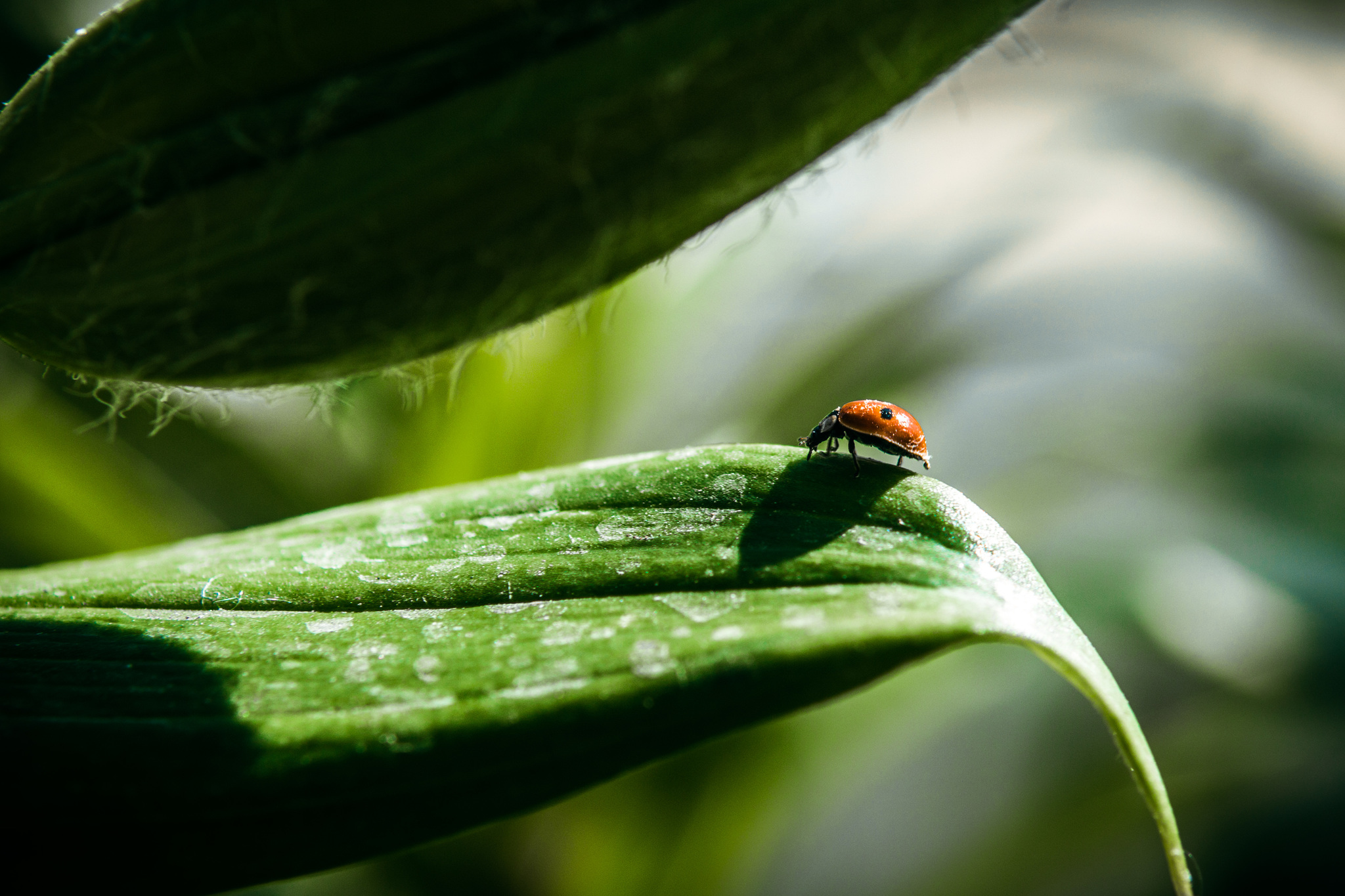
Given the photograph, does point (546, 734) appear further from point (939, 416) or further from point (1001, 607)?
point (939, 416)

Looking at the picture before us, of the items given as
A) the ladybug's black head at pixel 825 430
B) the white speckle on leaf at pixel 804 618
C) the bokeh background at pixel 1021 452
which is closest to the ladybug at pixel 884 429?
the ladybug's black head at pixel 825 430

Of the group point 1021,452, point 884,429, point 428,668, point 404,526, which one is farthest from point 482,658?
point 1021,452

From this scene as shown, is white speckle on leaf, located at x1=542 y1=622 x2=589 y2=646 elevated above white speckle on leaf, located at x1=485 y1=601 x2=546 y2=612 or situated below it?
below

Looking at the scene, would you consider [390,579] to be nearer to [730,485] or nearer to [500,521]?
[500,521]

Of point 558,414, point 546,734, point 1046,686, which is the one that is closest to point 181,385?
point 546,734

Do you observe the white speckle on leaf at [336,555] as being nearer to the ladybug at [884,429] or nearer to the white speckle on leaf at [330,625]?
the white speckle on leaf at [330,625]

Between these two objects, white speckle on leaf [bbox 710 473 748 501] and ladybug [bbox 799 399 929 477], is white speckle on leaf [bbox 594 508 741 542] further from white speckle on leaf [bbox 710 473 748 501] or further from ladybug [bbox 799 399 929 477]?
ladybug [bbox 799 399 929 477]

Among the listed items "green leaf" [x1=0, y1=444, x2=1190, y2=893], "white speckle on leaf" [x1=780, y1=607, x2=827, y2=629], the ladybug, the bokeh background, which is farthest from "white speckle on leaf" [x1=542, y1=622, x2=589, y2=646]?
the bokeh background
